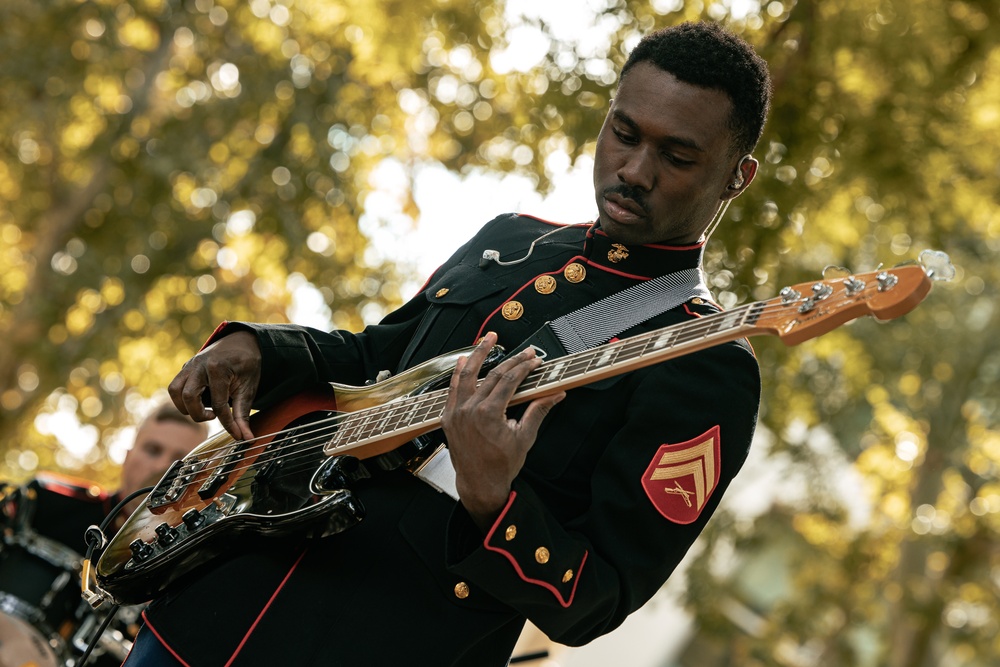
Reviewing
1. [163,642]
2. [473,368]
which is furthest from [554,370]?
[163,642]

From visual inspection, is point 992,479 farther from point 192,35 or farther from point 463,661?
point 463,661

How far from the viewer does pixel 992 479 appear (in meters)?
14.8

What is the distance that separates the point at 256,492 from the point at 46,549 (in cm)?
266

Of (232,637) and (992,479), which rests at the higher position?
(232,637)

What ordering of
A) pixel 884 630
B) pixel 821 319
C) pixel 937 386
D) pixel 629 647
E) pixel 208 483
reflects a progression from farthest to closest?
pixel 629 647, pixel 884 630, pixel 937 386, pixel 208 483, pixel 821 319

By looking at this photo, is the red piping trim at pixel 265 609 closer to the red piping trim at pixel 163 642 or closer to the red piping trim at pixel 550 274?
the red piping trim at pixel 163 642

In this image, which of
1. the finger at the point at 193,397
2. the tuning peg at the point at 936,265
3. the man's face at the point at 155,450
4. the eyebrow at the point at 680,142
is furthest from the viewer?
the man's face at the point at 155,450

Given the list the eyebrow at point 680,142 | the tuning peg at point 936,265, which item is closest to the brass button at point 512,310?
the eyebrow at point 680,142

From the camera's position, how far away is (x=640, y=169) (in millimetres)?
2730

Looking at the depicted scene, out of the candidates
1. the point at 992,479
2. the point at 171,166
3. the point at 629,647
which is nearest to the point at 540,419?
the point at 171,166

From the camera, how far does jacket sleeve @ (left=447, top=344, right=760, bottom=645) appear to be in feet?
7.98

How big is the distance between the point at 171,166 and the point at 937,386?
8.43m

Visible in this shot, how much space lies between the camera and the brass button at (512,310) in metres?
2.91

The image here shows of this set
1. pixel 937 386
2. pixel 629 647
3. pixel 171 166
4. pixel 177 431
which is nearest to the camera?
pixel 177 431
